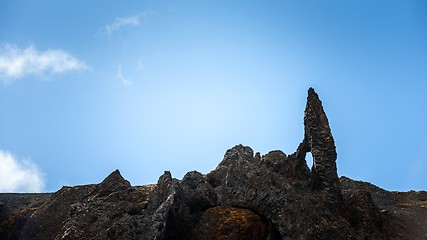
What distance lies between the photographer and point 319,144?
44312 millimetres

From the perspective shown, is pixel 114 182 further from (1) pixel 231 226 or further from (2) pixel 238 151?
(2) pixel 238 151

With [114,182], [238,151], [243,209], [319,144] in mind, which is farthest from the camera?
[238,151]

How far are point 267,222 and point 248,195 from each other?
A: 460 cm

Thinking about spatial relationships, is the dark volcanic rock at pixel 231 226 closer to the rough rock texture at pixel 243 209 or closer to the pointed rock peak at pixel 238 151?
the rough rock texture at pixel 243 209

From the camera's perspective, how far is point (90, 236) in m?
35.8

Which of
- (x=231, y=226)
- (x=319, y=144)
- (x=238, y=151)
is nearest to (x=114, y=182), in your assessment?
(x=231, y=226)

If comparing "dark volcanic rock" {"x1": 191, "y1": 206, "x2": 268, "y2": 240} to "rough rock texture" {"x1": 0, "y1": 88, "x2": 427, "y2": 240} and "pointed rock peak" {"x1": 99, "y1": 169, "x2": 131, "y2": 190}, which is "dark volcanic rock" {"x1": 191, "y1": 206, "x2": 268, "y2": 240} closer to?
"rough rock texture" {"x1": 0, "y1": 88, "x2": 427, "y2": 240}

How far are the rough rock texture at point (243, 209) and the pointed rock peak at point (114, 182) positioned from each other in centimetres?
14

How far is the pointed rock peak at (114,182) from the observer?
4710cm

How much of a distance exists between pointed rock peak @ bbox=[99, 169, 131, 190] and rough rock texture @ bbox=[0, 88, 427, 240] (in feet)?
0.44

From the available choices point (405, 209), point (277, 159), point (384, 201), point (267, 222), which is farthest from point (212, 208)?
point (384, 201)

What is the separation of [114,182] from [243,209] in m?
20.0

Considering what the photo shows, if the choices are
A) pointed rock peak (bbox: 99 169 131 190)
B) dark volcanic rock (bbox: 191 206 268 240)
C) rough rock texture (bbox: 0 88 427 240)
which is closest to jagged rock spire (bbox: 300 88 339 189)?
rough rock texture (bbox: 0 88 427 240)

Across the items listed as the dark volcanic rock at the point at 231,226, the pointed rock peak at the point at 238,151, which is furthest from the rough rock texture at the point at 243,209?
the pointed rock peak at the point at 238,151
